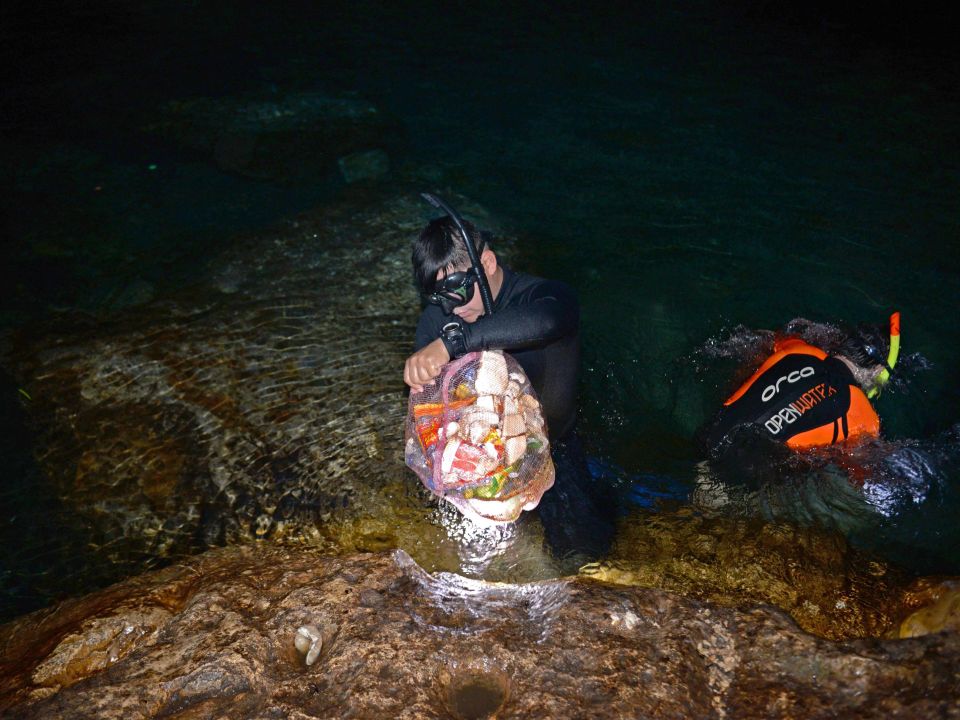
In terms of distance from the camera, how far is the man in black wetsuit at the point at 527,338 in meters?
3.37

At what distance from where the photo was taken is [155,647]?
2979 millimetres

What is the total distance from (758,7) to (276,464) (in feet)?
44.7

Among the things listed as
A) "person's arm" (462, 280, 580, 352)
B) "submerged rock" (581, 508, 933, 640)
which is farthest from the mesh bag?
"submerged rock" (581, 508, 933, 640)

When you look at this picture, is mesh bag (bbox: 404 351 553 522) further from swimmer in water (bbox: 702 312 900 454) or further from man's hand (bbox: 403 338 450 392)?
swimmer in water (bbox: 702 312 900 454)

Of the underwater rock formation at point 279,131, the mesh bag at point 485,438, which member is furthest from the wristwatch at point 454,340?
the underwater rock formation at point 279,131

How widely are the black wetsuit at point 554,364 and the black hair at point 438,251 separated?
0.26 metres

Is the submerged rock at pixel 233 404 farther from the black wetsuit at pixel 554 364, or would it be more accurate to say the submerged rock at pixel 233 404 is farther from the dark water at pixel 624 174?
the black wetsuit at pixel 554 364

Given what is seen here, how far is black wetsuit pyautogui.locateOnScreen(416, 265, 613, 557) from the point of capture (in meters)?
3.38

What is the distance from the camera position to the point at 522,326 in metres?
3.37

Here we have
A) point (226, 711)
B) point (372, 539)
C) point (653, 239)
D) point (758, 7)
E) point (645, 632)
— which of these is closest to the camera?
point (226, 711)

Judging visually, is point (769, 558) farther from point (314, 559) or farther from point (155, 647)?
point (155, 647)

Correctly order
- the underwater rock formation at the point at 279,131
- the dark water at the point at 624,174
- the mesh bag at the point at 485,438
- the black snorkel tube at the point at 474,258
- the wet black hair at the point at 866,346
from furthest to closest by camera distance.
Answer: the underwater rock formation at the point at 279,131 → the dark water at the point at 624,174 → the wet black hair at the point at 866,346 → the black snorkel tube at the point at 474,258 → the mesh bag at the point at 485,438

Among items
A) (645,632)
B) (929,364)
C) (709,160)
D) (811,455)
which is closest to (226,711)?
(645,632)

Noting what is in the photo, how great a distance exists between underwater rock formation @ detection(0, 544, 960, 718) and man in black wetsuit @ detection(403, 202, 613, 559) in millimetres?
572
